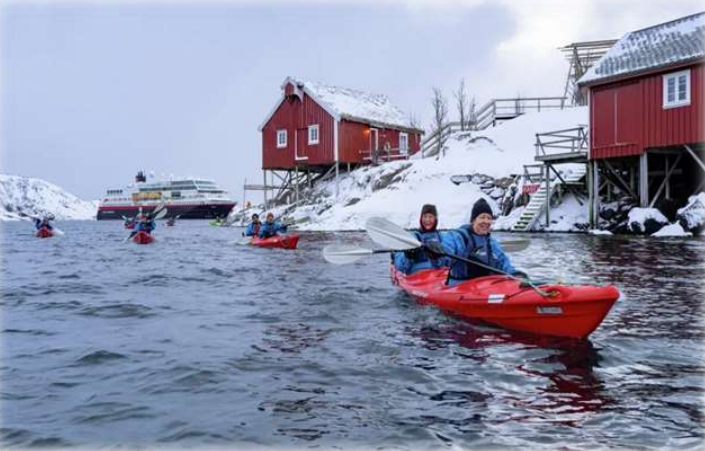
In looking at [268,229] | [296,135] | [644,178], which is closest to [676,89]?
[644,178]

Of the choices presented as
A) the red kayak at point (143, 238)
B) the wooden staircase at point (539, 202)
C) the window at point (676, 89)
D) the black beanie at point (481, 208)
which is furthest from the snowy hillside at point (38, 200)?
the black beanie at point (481, 208)

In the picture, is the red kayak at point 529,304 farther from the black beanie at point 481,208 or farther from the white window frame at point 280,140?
the white window frame at point 280,140

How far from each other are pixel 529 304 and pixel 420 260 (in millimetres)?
3185

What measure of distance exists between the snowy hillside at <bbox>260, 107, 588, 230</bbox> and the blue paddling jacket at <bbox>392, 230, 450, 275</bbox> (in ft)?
53.8

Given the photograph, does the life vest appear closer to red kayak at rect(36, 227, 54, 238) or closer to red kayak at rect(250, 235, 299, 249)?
red kayak at rect(250, 235, 299, 249)

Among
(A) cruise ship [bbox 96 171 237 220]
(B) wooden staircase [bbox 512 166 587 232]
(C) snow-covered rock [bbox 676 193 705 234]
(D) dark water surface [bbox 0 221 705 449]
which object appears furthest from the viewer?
(A) cruise ship [bbox 96 171 237 220]

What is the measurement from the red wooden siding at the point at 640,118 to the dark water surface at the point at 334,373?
1133 centimetres

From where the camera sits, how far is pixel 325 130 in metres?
36.6

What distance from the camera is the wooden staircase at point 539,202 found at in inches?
930

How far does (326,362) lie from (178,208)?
2490 inches

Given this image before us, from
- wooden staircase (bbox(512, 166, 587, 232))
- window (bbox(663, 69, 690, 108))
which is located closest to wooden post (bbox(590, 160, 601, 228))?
wooden staircase (bbox(512, 166, 587, 232))

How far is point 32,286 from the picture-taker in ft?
35.7

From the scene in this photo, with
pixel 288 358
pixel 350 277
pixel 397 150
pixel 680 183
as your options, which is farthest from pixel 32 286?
pixel 397 150

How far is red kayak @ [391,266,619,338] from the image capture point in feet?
19.0
